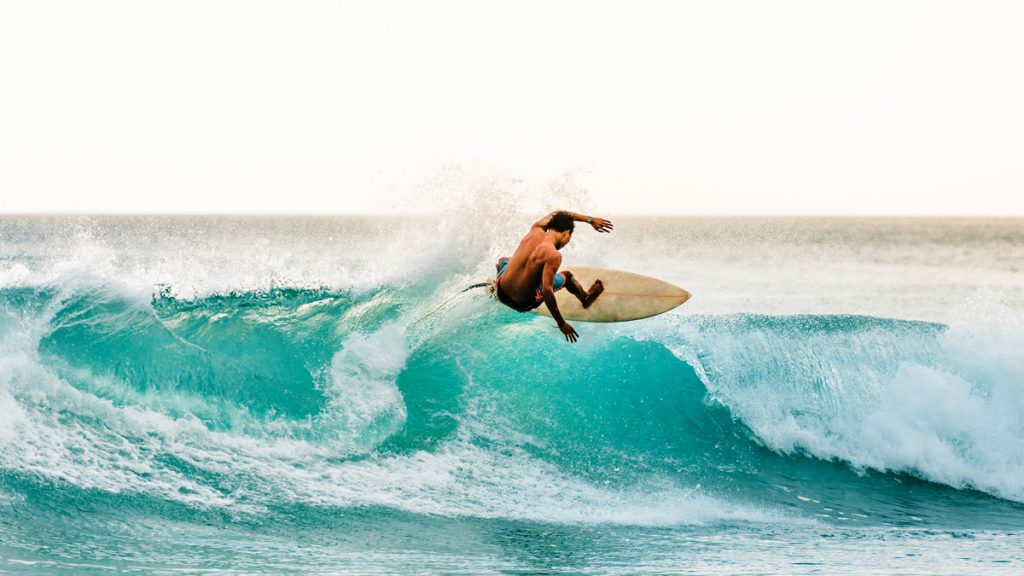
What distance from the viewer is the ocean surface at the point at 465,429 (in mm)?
5836

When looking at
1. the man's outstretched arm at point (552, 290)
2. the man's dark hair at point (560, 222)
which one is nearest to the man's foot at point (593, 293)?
the man's dark hair at point (560, 222)

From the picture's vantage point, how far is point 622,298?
8023 millimetres

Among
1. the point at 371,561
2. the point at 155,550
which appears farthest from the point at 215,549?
the point at 371,561

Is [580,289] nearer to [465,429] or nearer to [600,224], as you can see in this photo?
[600,224]

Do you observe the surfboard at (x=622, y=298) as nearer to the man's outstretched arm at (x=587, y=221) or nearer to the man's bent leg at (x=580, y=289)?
the man's bent leg at (x=580, y=289)

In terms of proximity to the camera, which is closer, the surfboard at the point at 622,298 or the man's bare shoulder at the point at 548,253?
the man's bare shoulder at the point at 548,253

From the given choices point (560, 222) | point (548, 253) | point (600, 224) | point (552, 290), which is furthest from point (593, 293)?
point (552, 290)

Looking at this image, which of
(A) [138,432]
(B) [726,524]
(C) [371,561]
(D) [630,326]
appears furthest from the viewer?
(D) [630,326]

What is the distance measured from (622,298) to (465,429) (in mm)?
1873

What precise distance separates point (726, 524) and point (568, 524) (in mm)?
1205

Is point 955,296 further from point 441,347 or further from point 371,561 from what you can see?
point 371,561

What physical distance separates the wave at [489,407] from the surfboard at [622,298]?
3.60ft

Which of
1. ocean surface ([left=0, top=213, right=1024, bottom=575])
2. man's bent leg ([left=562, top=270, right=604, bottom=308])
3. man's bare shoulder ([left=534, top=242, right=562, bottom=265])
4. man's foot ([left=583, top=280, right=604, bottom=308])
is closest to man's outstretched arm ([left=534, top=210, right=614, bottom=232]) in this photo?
man's bare shoulder ([left=534, top=242, right=562, bottom=265])

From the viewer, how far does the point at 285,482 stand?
6758mm
